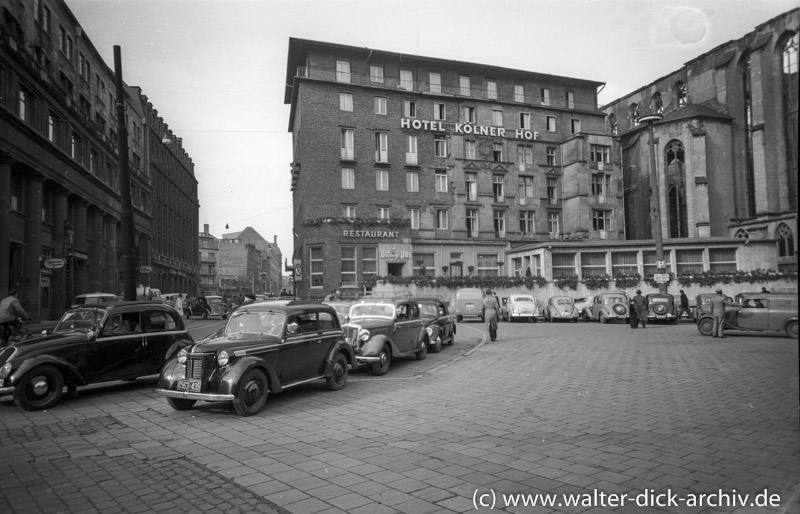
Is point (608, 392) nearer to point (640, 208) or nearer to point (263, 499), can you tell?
point (263, 499)

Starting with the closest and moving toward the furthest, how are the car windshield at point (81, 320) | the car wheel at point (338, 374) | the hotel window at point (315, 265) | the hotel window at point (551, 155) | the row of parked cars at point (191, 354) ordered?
the row of parked cars at point (191, 354)
the car windshield at point (81, 320)
the car wheel at point (338, 374)
the hotel window at point (315, 265)
the hotel window at point (551, 155)

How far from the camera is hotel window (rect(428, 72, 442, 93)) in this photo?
48812 mm

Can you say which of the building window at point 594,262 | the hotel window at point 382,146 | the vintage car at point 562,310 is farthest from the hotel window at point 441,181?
the vintage car at point 562,310

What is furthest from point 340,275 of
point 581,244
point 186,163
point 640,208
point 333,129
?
point 186,163

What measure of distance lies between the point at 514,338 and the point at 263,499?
54.6ft

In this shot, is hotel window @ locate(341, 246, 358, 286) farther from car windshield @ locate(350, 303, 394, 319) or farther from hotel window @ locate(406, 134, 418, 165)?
car windshield @ locate(350, 303, 394, 319)

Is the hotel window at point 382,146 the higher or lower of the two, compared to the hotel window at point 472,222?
higher

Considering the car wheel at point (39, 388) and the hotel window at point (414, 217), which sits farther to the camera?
the hotel window at point (414, 217)

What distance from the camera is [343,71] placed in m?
45.6

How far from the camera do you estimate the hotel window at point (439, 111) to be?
48.6 m

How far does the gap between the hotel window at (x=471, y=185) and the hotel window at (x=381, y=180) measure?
747cm

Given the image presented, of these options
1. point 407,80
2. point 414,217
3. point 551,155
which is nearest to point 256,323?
point 414,217

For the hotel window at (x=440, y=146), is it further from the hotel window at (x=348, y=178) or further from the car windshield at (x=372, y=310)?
the car windshield at (x=372, y=310)

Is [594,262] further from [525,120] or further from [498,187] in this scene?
[525,120]
